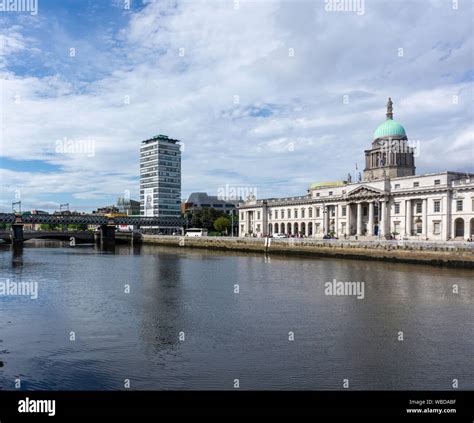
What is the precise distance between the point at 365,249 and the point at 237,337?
48.2 metres

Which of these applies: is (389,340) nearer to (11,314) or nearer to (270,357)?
(270,357)

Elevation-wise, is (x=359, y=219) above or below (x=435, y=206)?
below

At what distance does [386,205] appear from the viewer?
86.8 metres

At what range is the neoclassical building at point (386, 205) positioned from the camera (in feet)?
246

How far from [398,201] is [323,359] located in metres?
72.6

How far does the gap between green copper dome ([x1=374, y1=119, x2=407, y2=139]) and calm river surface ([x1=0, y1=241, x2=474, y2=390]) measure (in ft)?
215

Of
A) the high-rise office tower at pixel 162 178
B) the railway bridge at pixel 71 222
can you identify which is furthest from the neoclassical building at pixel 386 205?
the high-rise office tower at pixel 162 178

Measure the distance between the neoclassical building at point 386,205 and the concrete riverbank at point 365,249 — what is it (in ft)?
34.4

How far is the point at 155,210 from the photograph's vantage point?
19350 cm

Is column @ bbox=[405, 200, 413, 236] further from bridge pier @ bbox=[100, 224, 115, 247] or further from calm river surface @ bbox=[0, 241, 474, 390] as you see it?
bridge pier @ bbox=[100, 224, 115, 247]

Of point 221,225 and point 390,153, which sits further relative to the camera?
point 221,225
